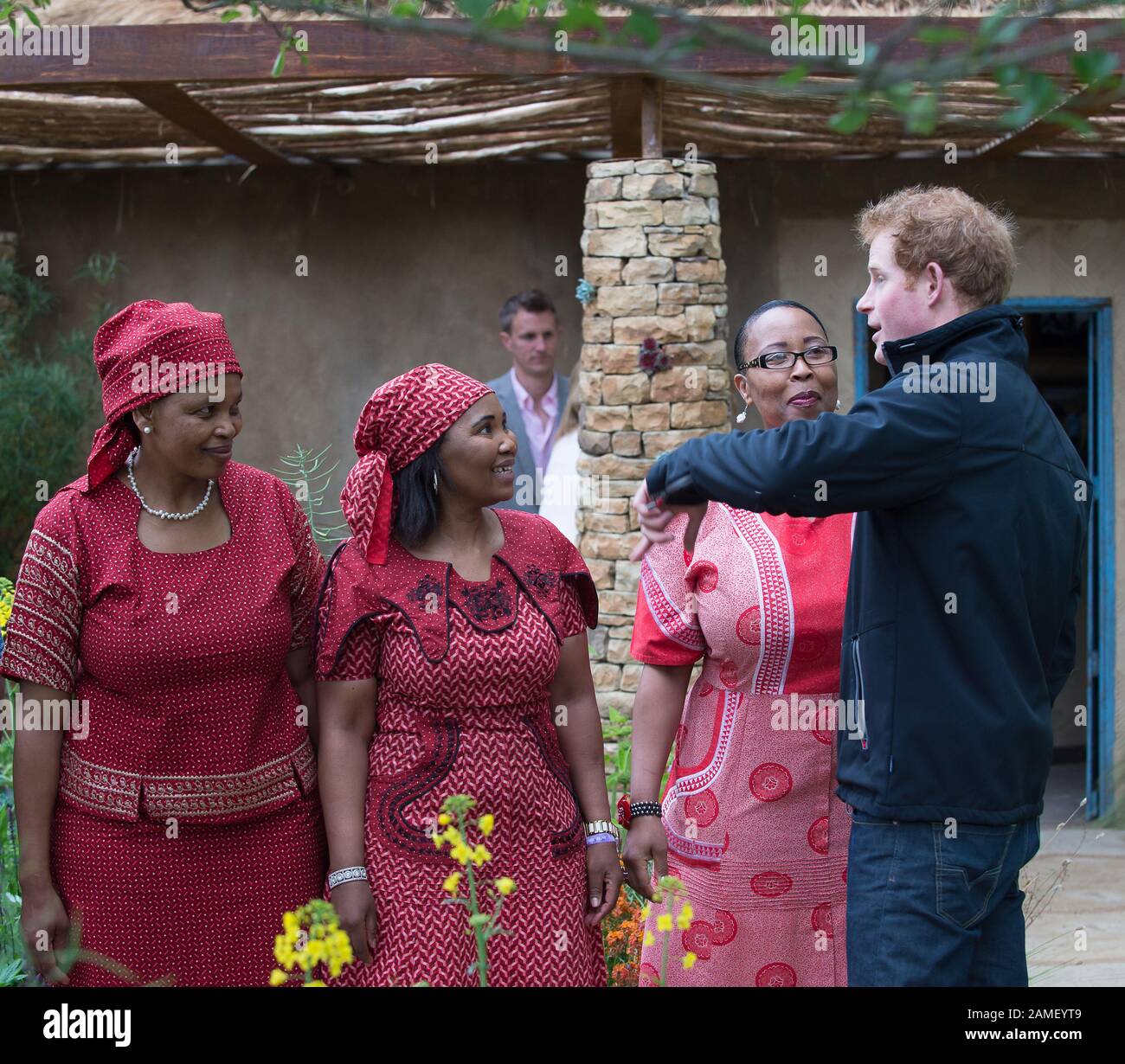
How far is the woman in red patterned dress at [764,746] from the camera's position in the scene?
2.66 m

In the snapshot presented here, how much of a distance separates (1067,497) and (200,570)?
1648mm

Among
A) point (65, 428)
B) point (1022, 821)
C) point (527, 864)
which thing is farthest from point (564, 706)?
point (65, 428)

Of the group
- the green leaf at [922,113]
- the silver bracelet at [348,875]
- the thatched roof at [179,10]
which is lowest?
the silver bracelet at [348,875]

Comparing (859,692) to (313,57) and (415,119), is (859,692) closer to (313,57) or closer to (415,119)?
(313,57)

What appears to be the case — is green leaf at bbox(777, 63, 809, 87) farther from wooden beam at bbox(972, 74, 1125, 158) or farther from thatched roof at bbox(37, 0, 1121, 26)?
wooden beam at bbox(972, 74, 1125, 158)

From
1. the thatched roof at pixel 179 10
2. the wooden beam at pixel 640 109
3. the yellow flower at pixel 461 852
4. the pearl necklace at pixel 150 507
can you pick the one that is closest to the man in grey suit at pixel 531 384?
Result: the wooden beam at pixel 640 109

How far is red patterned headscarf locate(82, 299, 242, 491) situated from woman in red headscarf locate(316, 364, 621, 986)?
1.17 feet

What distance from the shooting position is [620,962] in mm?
3348

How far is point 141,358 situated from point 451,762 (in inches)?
40.2

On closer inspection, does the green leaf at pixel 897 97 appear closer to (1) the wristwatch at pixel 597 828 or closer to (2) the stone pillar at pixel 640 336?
(1) the wristwatch at pixel 597 828

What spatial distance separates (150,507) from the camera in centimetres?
270

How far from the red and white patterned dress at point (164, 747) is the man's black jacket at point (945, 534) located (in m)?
0.99

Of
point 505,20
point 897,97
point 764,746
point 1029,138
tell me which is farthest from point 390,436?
point 1029,138

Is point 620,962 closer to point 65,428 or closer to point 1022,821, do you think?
point 1022,821
